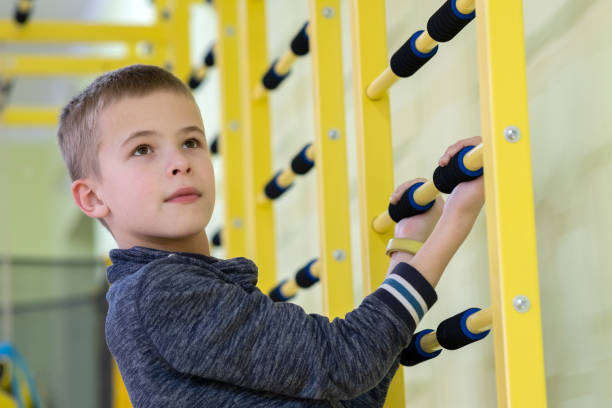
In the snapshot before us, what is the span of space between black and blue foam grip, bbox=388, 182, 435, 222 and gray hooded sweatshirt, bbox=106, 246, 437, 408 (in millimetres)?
107

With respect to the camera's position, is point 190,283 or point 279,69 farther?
point 279,69

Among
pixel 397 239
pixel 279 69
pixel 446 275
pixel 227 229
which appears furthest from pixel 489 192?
pixel 227 229

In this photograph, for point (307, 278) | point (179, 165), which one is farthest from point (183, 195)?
point (307, 278)

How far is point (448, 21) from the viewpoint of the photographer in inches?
39.9

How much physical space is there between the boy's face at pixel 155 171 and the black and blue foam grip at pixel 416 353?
0.28m

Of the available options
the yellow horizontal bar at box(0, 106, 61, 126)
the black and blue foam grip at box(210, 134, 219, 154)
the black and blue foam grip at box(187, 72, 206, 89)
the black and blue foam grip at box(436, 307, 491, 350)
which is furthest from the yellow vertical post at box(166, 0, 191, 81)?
the black and blue foam grip at box(436, 307, 491, 350)

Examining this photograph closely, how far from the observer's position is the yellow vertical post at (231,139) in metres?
2.07

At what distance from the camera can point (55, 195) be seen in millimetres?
6004

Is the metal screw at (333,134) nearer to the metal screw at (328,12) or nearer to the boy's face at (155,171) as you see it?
the metal screw at (328,12)

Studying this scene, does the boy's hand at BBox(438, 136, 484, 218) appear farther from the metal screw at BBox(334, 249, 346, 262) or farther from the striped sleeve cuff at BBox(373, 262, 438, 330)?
the metal screw at BBox(334, 249, 346, 262)

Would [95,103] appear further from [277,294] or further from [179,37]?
[179,37]

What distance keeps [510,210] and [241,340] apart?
1.00 feet

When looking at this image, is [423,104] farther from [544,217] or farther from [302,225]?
[302,225]

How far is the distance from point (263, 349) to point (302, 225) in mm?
1013
